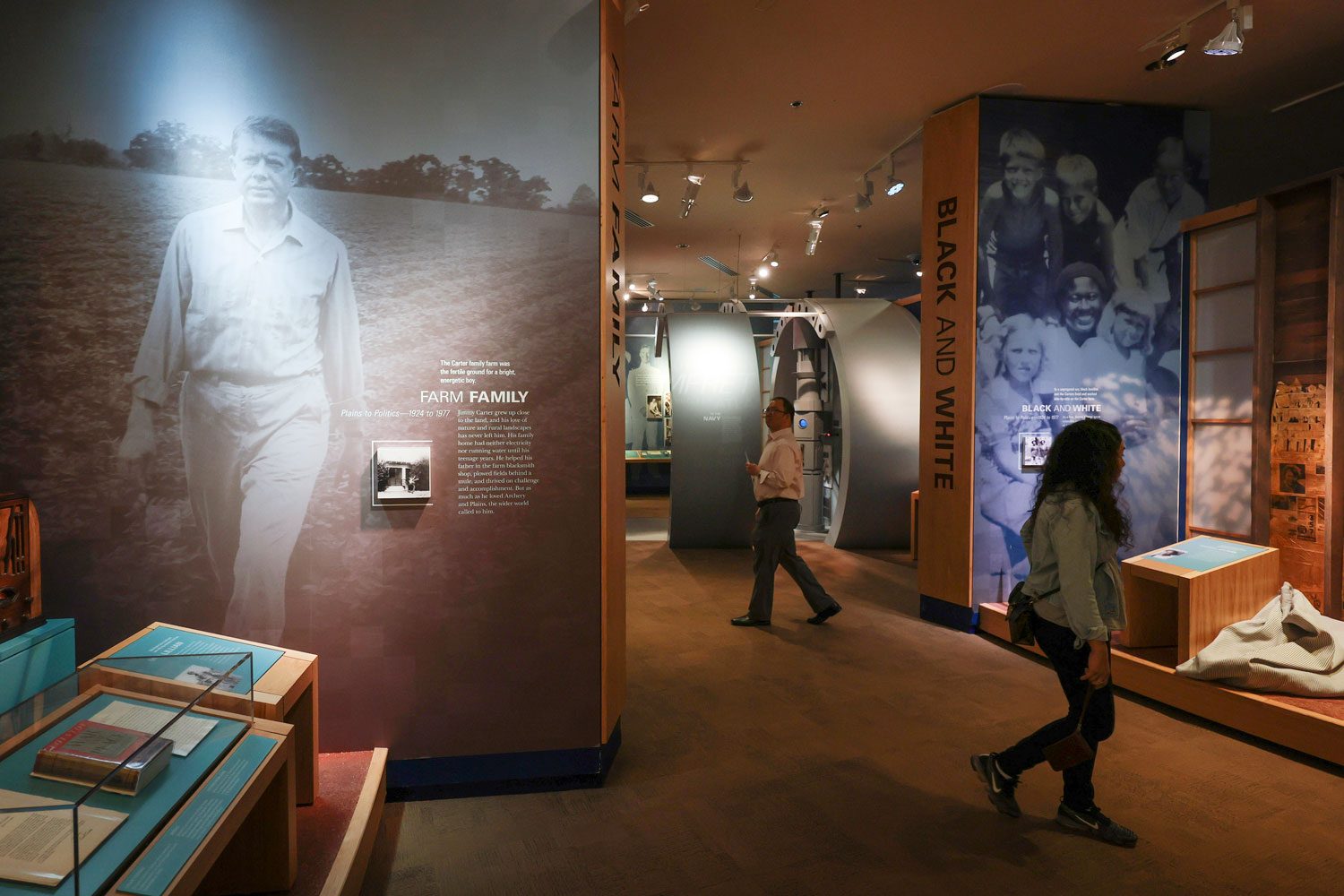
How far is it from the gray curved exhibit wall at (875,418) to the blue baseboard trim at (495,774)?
20.5 feet

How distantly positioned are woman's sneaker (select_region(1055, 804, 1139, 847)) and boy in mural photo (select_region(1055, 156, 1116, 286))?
434 cm

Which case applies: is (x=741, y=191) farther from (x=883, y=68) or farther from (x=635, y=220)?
(x=635, y=220)

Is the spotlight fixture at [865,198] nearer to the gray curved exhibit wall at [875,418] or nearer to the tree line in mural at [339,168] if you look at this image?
the gray curved exhibit wall at [875,418]

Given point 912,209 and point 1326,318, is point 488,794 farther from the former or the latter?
point 912,209

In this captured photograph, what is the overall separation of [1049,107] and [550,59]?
4449 mm

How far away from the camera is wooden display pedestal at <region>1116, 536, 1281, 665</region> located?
13.8ft

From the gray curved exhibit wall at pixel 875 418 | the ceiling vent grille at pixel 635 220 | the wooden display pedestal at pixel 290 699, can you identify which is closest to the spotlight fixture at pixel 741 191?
the ceiling vent grille at pixel 635 220

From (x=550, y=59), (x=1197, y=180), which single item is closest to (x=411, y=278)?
(x=550, y=59)

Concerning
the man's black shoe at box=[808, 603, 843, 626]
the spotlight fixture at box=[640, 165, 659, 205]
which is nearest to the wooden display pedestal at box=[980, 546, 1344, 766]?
the man's black shoe at box=[808, 603, 843, 626]

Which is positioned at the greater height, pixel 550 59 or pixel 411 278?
pixel 550 59

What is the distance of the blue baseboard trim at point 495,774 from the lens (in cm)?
337

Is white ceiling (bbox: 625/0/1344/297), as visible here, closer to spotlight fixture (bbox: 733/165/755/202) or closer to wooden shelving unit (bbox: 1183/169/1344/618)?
spotlight fixture (bbox: 733/165/755/202)

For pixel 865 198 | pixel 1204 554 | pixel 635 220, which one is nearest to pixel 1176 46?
pixel 865 198

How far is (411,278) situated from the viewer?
10.8 ft
